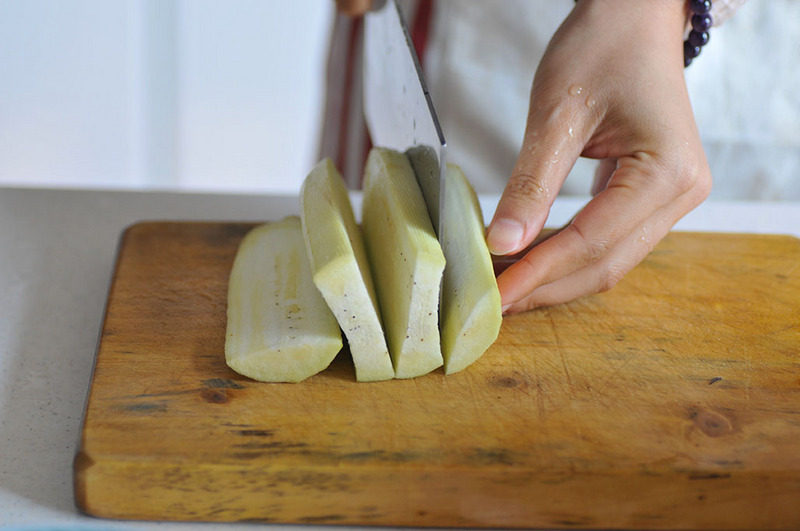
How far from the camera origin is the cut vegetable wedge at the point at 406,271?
116cm

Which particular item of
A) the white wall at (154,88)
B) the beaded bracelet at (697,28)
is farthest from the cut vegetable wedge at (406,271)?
the white wall at (154,88)

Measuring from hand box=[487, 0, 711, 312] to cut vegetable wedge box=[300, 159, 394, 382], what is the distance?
0.76 ft

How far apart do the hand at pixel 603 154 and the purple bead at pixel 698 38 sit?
0.15 meters

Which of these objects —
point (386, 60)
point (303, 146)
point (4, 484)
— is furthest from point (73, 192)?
point (303, 146)

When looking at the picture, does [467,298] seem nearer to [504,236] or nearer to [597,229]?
[504,236]

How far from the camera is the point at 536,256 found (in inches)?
53.2

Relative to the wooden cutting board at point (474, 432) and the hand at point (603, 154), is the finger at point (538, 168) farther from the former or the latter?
the wooden cutting board at point (474, 432)

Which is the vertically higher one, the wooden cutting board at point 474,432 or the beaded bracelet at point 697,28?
the beaded bracelet at point 697,28

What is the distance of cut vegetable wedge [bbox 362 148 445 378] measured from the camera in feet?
3.80

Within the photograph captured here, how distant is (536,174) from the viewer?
1.33 m

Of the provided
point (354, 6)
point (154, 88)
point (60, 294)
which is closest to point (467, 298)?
point (60, 294)

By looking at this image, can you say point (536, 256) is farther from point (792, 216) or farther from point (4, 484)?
point (792, 216)

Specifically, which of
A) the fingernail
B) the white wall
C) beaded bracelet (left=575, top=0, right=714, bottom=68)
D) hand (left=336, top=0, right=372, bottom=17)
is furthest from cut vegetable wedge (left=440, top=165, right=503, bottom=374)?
the white wall

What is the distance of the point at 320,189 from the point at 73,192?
2.63 ft
